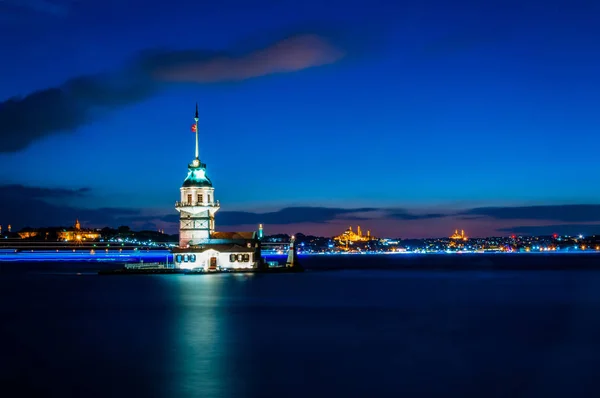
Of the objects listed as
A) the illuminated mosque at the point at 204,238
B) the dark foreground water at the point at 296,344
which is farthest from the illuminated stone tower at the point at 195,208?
the dark foreground water at the point at 296,344

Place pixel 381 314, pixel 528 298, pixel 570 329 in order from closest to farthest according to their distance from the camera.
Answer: pixel 570 329
pixel 381 314
pixel 528 298

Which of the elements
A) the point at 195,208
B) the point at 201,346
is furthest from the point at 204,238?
the point at 201,346

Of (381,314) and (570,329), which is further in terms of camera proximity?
(381,314)

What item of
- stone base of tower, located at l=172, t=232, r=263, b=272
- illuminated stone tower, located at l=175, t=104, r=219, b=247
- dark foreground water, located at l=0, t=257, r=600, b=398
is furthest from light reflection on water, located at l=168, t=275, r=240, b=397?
illuminated stone tower, located at l=175, t=104, r=219, b=247

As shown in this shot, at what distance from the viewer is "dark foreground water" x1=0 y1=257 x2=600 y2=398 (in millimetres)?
23297

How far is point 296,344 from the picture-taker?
103 feet

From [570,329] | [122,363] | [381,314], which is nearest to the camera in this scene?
[122,363]

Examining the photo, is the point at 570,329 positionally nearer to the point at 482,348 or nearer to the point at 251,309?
the point at 482,348

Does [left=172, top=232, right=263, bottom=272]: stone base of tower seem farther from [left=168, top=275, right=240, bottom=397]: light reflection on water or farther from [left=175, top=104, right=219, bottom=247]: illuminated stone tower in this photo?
[left=168, top=275, right=240, bottom=397]: light reflection on water

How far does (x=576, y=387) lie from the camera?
74.8 feet

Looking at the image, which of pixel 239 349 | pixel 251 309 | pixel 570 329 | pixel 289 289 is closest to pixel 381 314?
pixel 251 309

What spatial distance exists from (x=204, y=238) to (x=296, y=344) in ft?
159

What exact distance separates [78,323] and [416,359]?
1794 centimetres

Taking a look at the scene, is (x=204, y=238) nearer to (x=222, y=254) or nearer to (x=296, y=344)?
(x=222, y=254)
